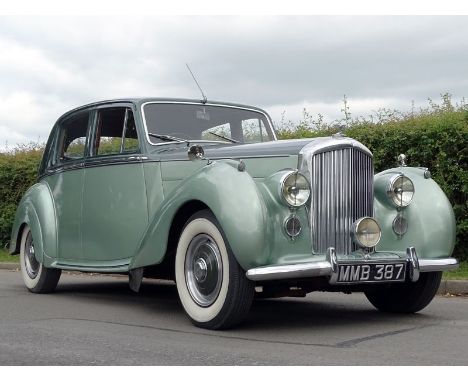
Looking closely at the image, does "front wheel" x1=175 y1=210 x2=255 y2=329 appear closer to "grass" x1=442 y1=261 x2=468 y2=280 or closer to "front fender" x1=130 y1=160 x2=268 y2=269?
"front fender" x1=130 y1=160 x2=268 y2=269

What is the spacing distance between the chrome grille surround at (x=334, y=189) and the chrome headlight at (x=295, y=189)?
0.11m

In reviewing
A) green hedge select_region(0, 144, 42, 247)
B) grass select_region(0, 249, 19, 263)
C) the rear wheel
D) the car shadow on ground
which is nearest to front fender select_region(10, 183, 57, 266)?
the rear wheel

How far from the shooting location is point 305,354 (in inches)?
178

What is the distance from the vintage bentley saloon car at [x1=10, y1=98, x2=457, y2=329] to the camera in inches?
209

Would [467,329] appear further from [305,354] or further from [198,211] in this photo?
[198,211]

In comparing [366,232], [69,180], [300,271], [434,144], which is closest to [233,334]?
[300,271]

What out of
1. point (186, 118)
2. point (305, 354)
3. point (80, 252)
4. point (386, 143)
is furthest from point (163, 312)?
point (386, 143)

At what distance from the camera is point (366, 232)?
18.5ft

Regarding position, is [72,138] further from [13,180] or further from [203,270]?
[13,180]

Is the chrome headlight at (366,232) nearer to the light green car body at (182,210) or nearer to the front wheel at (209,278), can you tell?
the light green car body at (182,210)

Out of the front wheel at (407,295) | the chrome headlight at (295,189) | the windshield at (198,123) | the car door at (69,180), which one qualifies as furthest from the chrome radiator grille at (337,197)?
the car door at (69,180)

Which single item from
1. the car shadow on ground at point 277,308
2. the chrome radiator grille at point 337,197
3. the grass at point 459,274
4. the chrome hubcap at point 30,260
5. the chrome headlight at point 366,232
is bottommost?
the car shadow on ground at point 277,308

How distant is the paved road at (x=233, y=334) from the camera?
4426 millimetres
